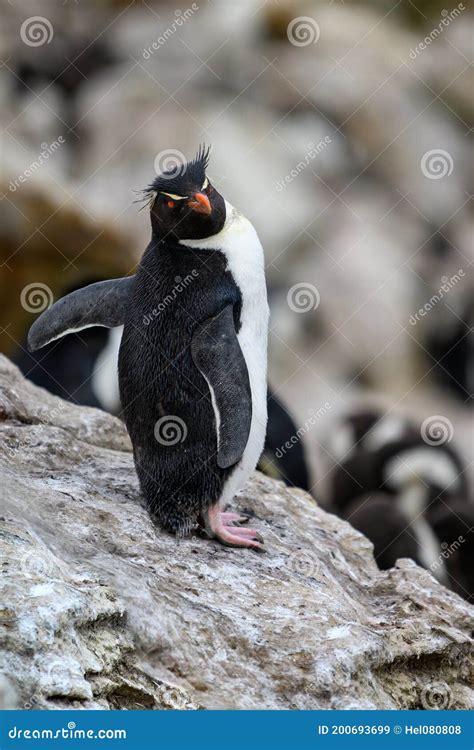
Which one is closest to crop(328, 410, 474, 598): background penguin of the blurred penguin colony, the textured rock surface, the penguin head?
the blurred penguin colony

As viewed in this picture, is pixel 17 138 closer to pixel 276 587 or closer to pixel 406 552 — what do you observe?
pixel 406 552

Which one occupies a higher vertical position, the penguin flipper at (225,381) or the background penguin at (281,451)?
the penguin flipper at (225,381)

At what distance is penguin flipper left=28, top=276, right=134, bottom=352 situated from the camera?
2.82 m

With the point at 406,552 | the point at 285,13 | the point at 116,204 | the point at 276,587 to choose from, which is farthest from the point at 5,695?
the point at 285,13

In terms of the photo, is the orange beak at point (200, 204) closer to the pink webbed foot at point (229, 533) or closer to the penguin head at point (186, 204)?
the penguin head at point (186, 204)

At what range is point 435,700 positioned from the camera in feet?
7.84

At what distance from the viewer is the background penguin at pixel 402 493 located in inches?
170

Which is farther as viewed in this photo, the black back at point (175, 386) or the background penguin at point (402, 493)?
the background penguin at point (402, 493)

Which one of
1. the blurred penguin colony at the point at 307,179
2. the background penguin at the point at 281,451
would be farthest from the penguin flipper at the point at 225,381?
the blurred penguin colony at the point at 307,179

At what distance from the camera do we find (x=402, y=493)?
550 cm

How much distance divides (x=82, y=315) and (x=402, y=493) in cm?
301

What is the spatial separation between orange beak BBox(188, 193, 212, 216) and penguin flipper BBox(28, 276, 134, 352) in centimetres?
35

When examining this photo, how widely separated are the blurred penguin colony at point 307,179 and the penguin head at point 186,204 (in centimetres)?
265

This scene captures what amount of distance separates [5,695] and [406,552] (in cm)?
265
